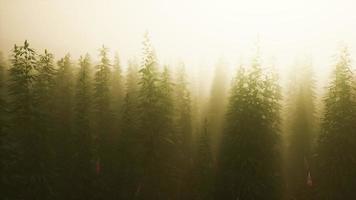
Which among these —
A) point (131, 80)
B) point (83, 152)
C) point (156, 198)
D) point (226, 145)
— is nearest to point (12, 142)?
point (83, 152)

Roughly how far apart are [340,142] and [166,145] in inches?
644

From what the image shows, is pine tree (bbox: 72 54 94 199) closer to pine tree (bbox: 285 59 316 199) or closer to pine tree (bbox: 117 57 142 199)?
pine tree (bbox: 117 57 142 199)

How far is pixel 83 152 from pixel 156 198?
9.54 metres

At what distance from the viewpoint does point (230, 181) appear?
36.6m

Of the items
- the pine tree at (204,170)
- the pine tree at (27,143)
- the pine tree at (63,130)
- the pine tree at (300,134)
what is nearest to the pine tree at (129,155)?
the pine tree at (63,130)

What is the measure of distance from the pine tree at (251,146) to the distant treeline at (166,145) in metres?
0.09

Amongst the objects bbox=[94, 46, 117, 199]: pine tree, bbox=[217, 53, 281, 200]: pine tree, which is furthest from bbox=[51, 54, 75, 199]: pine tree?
bbox=[217, 53, 281, 200]: pine tree

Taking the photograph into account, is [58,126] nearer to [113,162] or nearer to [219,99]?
[113,162]

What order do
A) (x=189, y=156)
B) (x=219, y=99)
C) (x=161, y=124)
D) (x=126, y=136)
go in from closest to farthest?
(x=161, y=124) < (x=126, y=136) < (x=189, y=156) < (x=219, y=99)

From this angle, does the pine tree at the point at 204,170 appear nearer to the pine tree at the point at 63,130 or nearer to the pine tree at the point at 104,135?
the pine tree at the point at 104,135

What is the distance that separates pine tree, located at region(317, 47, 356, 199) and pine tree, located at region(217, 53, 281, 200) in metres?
5.27

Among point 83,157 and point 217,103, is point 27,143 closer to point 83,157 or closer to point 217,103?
point 83,157

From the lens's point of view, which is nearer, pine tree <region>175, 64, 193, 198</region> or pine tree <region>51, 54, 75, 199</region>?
pine tree <region>51, 54, 75, 199</region>

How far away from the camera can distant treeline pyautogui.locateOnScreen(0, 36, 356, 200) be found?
36.2 metres
